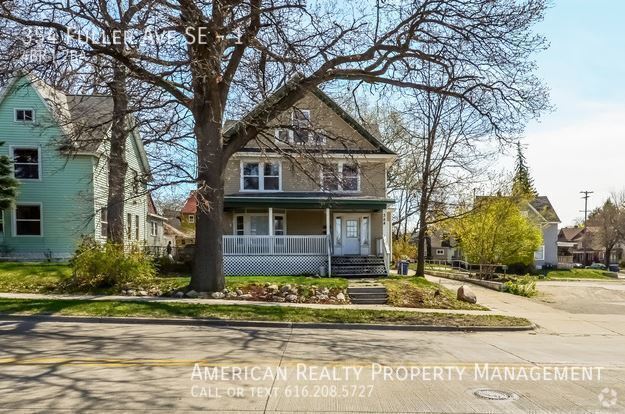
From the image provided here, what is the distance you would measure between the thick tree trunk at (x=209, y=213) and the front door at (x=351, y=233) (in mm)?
11031

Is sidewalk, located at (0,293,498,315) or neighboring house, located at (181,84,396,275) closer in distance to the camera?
sidewalk, located at (0,293,498,315)

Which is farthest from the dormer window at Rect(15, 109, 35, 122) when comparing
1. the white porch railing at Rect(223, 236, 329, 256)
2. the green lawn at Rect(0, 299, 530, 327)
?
the green lawn at Rect(0, 299, 530, 327)

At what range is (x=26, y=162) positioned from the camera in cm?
2620

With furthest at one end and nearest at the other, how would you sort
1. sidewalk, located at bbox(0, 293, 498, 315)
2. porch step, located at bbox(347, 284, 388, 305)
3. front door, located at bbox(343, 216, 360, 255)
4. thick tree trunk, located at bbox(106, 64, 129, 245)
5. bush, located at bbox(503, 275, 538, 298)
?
front door, located at bbox(343, 216, 360, 255) < bush, located at bbox(503, 275, 538, 298) < porch step, located at bbox(347, 284, 388, 305) < thick tree trunk, located at bbox(106, 64, 129, 245) < sidewalk, located at bbox(0, 293, 498, 315)

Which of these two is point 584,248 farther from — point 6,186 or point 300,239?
point 6,186

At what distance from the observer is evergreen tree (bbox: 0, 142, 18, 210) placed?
22.6 m

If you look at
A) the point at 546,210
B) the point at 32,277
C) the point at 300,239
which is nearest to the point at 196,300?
the point at 32,277

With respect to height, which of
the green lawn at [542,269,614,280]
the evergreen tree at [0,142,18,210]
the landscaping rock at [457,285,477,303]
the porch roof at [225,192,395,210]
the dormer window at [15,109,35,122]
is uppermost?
the dormer window at [15,109,35,122]

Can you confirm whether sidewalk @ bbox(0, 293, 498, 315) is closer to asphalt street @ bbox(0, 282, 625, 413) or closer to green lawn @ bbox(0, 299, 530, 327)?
green lawn @ bbox(0, 299, 530, 327)

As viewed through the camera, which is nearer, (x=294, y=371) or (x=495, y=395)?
(x=495, y=395)

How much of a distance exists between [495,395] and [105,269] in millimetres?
13761

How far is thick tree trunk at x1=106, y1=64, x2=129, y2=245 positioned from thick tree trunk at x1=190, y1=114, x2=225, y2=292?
235cm

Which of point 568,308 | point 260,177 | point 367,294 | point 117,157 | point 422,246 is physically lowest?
point 568,308

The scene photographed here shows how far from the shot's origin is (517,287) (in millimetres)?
23500
